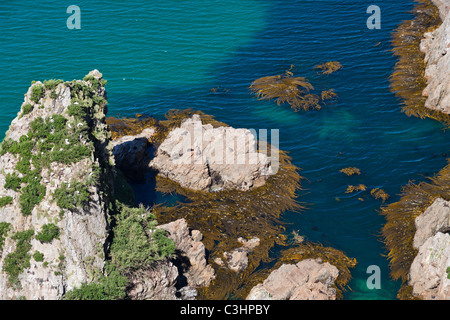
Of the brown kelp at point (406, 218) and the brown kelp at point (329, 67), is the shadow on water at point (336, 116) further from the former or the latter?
the brown kelp at point (329, 67)

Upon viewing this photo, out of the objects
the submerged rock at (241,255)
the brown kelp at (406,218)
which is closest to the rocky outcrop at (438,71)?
the brown kelp at (406,218)

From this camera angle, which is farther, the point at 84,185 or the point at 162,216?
the point at 162,216

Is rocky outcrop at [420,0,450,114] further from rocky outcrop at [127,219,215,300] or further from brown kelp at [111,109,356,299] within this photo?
rocky outcrop at [127,219,215,300]

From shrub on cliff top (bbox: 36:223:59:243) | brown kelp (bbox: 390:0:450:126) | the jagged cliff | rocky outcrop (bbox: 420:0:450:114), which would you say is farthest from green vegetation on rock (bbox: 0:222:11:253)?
rocky outcrop (bbox: 420:0:450:114)

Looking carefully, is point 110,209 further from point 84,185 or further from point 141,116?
point 141,116
